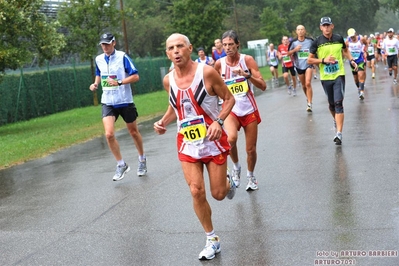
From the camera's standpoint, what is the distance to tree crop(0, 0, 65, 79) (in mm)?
20312

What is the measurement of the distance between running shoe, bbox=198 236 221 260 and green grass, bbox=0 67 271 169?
8.21 m

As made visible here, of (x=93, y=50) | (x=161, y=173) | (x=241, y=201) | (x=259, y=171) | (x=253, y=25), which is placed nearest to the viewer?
(x=241, y=201)

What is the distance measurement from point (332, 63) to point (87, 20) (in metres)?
20.2

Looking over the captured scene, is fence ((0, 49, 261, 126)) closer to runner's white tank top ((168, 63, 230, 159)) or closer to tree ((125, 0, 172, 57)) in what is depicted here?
runner's white tank top ((168, 63, 230, 159))

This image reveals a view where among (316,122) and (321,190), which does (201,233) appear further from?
(316,122)

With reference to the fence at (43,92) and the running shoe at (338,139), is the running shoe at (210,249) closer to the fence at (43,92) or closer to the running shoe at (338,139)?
the running shoe at (338,139)

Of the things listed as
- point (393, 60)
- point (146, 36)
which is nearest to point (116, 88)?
point (393, 60)

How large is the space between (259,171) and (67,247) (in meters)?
3.82

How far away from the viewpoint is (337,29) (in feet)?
349

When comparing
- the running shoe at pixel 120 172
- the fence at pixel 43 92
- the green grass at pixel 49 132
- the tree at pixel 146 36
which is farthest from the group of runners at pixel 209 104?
the tree at pixel 146 36

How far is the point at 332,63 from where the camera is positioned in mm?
11859

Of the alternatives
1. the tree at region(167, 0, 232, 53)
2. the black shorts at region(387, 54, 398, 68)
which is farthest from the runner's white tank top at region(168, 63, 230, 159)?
the tree at region(167, 0, 232, 53)

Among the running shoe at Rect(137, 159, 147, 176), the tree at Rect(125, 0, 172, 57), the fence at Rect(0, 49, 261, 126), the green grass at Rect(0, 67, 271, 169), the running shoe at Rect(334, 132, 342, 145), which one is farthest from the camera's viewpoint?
the tree at Rect(125, 0, 172, 57)

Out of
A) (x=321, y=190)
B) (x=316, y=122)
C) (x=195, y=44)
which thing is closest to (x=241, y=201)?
(x=321, y=190)
